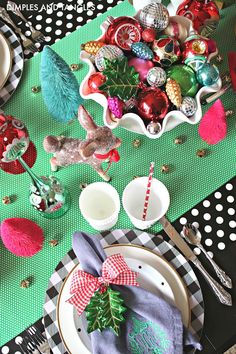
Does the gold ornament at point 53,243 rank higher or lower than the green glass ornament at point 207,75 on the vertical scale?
lower

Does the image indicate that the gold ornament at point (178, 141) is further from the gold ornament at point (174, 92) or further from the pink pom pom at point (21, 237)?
the pink pom pom at point (21, 237)

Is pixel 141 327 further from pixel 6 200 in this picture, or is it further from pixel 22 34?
pixel 22 34

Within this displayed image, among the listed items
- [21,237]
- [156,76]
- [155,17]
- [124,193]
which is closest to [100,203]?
[124,193]

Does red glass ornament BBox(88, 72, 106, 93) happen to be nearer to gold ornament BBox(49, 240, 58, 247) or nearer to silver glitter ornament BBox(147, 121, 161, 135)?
silver glitter ornament BBox(147, 121, 161, 135)

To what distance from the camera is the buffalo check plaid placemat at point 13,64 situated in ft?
3.52

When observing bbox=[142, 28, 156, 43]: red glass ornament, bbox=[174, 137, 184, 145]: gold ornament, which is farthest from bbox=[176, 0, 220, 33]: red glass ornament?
bbox=[174, 137, 184, 145]: gold ornament

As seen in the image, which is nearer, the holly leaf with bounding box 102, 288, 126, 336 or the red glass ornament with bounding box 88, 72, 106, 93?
the holly leaf with bounding box 102, 288, 126, 336

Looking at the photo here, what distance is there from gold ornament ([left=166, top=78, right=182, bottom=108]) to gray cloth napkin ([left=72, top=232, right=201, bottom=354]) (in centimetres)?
31

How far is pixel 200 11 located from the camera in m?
1.04

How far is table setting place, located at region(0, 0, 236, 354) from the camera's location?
Result: 0.86m

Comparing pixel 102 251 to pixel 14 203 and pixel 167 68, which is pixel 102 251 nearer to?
pixel 14 203

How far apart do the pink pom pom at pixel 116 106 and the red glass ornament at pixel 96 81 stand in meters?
0.04

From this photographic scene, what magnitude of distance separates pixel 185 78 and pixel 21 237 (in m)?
0.43

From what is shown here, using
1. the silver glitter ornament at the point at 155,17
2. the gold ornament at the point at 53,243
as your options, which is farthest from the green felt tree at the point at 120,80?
the gold ornament at the point at 53,243
